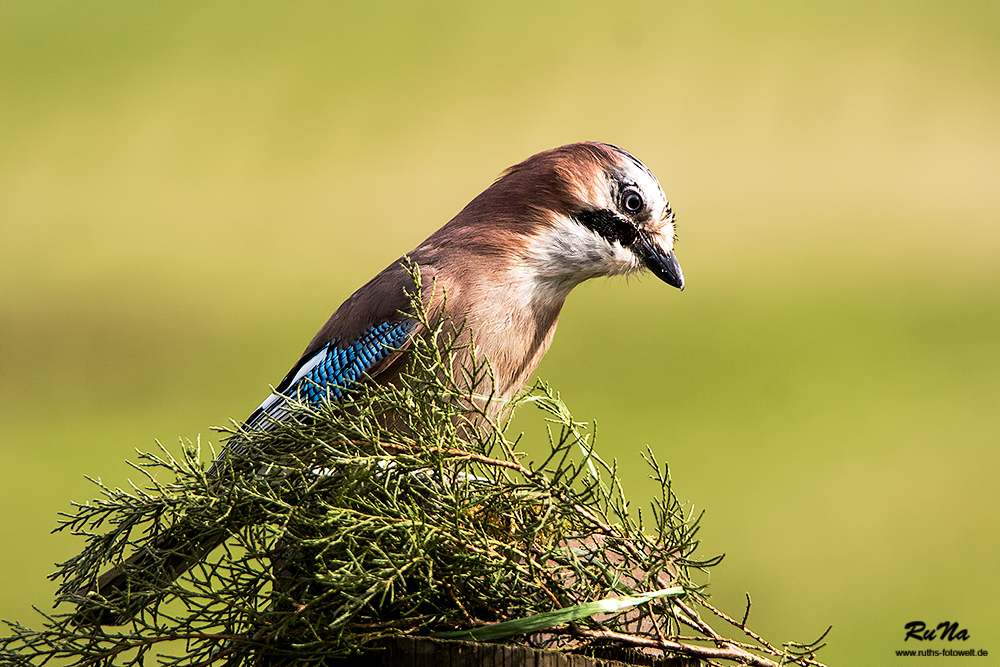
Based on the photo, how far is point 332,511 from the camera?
174 centimetres

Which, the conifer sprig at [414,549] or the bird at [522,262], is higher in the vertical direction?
the bird at [522,262]

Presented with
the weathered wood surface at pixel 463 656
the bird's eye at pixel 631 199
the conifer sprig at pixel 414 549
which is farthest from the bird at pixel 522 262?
the weathered wood surface at pixel 463 656

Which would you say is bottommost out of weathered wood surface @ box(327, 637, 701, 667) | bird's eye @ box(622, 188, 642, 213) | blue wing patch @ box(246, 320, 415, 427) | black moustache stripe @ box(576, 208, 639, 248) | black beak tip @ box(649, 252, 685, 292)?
weathered wood surface @ box(327, 637, 701, 667)

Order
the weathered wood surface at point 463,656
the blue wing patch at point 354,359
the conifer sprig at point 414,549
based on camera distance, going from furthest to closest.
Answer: the blue wing patch at point 354,359, the conifer sprig at point 414,549, the weathered wood surface at point 463,656

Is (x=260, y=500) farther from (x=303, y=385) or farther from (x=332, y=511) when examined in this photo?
(x=303, y=385)

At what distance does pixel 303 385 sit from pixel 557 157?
1.14 metres

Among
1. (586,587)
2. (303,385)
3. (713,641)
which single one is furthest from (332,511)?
(303,385)

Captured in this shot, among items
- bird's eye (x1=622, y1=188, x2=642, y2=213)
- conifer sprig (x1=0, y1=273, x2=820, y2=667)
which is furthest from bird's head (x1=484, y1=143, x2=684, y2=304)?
conifer sprig (x1=0, y1=273, x2=820, y2=667)

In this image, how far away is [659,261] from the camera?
314 cm

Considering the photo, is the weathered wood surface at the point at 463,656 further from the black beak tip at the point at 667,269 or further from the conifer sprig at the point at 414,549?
the black beak tip at the point at 667,269

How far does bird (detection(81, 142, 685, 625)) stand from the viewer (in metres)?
2.99

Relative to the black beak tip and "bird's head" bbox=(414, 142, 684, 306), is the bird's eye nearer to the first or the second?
"bird's head" bbox=(414, 142, 684, 306)

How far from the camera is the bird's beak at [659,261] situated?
3.14 m

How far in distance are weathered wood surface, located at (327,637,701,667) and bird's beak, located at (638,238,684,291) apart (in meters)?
1.61
